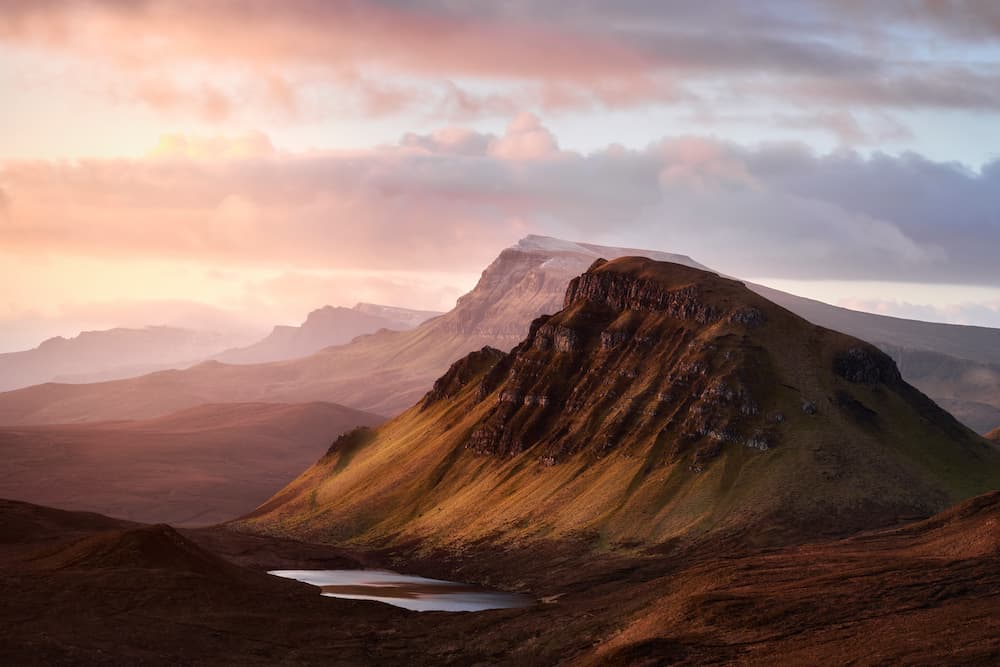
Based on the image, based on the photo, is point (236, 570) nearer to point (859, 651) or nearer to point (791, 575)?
point (791, 575)

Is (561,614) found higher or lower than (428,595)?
higher

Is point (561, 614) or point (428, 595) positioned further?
point (428, 595)

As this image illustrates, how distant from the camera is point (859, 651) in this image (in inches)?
4008

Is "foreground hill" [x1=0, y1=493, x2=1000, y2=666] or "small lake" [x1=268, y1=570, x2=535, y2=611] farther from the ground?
"foreground hill" [x1=0, y1=493, x2=1000, y2=666]

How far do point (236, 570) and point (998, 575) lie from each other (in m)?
96.9

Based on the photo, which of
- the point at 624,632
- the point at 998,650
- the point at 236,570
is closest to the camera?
the point at 998,650

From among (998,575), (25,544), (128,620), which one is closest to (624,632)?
(998,575)

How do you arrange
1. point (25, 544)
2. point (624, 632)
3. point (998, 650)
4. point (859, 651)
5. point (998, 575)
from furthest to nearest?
point (25, 544) → point (624, 632) → point (998, 575) → point (859, 651) → point (998, 650)

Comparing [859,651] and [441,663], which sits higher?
[859,651]

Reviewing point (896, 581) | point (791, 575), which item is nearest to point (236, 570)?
point (791, 575)

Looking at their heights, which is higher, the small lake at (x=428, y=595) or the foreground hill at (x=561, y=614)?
the foreground hill at (x=561, y=614)

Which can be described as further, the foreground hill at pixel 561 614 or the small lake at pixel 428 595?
the small lake at pixel 428 595

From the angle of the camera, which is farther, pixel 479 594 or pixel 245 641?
pixel 479 594

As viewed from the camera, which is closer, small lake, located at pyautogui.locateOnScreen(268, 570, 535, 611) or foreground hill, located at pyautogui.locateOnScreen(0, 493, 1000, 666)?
foreground hill, located at pyautogui.locateOnScreen(0, 493, 1000, 666)
